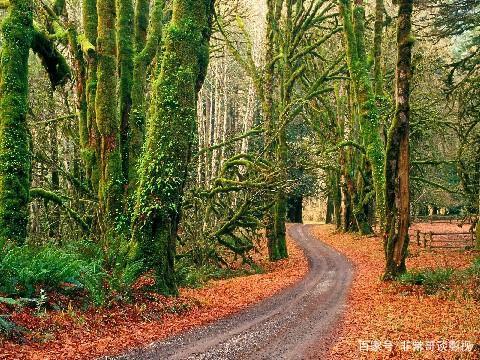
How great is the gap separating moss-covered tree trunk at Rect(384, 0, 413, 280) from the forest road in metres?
2.04

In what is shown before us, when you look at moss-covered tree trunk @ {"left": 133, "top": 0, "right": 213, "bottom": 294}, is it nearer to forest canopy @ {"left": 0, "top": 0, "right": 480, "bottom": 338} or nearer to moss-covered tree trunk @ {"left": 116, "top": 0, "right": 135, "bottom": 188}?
forest canopy @ {"left": 0, "top": 0, "right": 480, "bottom": 338}

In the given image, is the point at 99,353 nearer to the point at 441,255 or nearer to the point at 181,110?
the point at 181,110

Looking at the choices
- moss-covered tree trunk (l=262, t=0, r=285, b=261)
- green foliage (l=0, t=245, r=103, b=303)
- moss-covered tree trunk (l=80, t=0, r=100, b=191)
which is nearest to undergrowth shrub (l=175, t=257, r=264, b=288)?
moss-covered tree trunk (l=262, t=0, r=285, b=261)

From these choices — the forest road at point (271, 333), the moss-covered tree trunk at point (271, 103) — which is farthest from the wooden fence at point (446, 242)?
the forest road at point (271, 333)

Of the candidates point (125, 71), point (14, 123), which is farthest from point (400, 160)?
point (14, 123)

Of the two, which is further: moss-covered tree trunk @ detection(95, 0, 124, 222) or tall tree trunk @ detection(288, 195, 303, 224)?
tall tree trunk @ detection(288, 195, 303, 224)

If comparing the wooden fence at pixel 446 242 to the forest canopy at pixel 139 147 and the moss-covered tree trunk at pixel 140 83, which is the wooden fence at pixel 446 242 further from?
the moss-covered tree trunk at pixel 140 83

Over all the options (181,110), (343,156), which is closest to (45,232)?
(181,110)

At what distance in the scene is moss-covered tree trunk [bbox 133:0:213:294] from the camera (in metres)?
10.6


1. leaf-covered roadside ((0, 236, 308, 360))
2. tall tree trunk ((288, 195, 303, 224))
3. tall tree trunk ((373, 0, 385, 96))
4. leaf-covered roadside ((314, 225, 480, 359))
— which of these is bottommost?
leaf-covered roadside ((314, 225, 480, 359))

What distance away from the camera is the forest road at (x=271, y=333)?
6.73 metres

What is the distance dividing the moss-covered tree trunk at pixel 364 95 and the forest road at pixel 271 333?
5.13 m

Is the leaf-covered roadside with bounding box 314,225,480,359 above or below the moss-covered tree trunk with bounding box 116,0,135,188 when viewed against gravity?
below

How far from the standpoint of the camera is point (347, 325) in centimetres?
903
